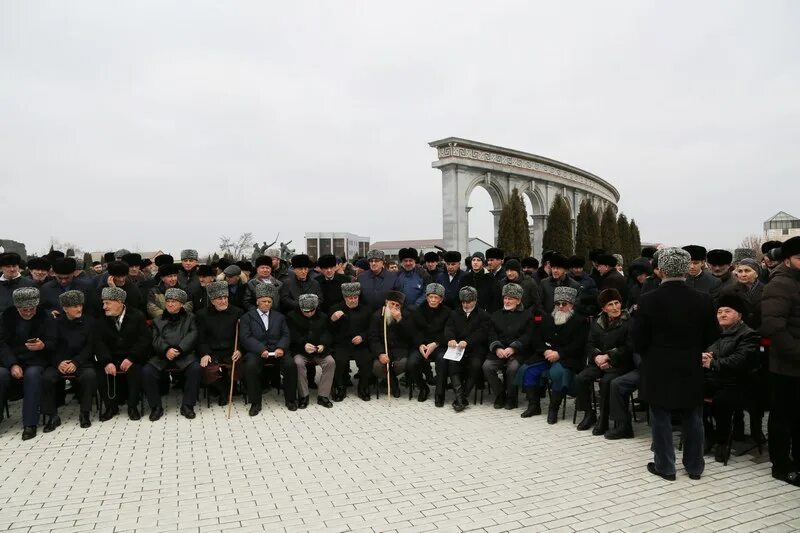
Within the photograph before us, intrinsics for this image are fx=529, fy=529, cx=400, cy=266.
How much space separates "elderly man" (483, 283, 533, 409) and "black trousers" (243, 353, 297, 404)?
278 centimetres

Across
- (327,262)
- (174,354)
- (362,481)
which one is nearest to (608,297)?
(362,481)

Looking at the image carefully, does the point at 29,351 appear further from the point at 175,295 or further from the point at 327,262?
the point at 327,262

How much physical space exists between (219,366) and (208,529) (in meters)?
3.91

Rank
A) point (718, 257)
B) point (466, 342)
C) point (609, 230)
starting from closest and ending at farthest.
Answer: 1. point (718, 257)
2. point (466, 342)
3. point (609, 230)

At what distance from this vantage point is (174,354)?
7.31 m

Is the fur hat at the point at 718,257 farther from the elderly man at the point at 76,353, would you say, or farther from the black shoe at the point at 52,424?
the black shoe at the point at 52,424

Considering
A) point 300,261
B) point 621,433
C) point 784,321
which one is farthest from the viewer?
point 300,261

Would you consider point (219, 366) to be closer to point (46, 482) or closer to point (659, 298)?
point (46, 482)

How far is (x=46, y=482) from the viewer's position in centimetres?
495

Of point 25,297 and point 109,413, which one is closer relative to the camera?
point 25,297

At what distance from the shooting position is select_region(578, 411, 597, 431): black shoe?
6445 millimetres

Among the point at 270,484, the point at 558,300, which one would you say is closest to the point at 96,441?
the point at 270,484

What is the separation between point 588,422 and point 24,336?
7288 mm

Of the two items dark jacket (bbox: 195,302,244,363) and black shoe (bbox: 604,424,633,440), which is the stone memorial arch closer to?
dark jacket (bbox: 195,302,244,363)
